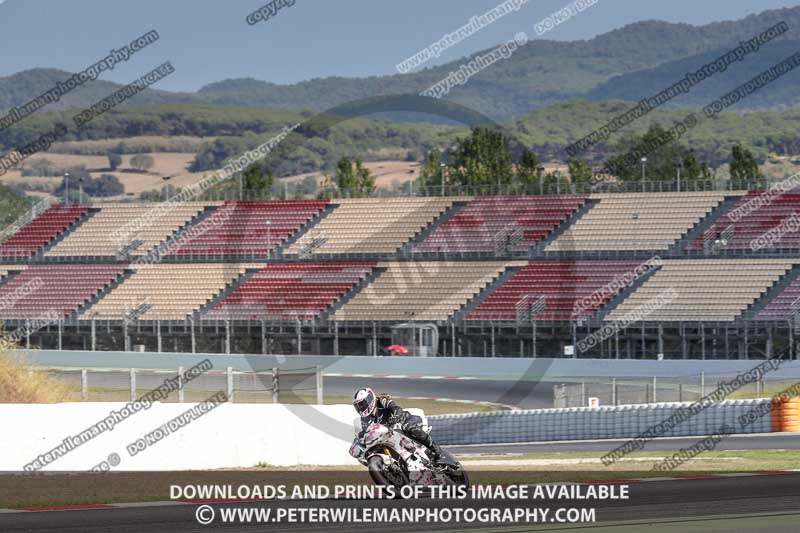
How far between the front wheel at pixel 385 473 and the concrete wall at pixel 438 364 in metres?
27.5

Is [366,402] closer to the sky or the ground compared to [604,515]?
closer to the sky

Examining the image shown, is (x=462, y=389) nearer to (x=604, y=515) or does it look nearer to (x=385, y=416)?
(x=385, y=416)

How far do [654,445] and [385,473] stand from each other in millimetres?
13211

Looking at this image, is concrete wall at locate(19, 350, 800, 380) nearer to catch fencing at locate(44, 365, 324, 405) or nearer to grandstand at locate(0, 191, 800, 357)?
grandstand at locate(0, 191, 800, 357)

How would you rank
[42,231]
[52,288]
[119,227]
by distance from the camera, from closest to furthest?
[52,288]
[119,227]
[42,231]

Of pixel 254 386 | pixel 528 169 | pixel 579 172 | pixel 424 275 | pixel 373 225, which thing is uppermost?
pixel 528 169

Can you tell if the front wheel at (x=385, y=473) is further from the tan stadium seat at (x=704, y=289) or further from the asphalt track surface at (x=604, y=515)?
the tan stadium seat at (x=704, y=289)

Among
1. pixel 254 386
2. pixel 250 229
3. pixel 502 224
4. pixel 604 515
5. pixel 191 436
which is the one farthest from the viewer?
pixel 250 229

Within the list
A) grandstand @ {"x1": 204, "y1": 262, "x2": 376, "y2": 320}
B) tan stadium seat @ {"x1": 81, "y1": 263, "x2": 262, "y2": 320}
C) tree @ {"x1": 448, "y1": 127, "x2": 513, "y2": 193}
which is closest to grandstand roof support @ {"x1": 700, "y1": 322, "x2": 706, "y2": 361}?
grandstand @ {"x1": 204, "y1": 262, "x2": 376, "y2": 320}

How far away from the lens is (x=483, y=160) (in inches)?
4107

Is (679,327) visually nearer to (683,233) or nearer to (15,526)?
(683,233)

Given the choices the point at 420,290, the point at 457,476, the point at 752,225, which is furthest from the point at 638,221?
the point at 457,476

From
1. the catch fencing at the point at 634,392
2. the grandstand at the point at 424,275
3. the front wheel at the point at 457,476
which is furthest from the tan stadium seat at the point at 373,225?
the front wheel at the point at 457,476

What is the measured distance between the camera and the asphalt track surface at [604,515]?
13796 millimetres
